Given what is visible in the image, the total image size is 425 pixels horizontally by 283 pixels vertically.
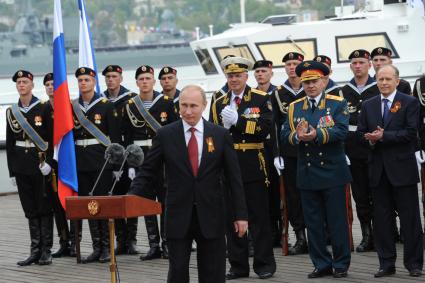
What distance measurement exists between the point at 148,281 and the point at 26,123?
8.39 feet

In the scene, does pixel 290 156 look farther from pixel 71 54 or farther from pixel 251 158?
pixel 71 54

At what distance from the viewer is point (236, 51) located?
24.9 m

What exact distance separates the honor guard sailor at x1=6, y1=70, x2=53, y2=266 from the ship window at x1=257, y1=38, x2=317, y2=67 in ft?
38.2

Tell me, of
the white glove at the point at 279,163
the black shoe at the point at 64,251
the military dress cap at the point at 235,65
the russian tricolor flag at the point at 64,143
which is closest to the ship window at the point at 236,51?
the black shoe at the point at 64,251

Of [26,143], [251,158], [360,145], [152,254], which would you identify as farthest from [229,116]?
[26,143]

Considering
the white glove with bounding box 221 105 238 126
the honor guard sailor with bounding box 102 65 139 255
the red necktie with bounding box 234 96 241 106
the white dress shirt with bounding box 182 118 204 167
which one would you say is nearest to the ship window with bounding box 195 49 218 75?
the honor guard sailor with bounding box 102 65 139 255

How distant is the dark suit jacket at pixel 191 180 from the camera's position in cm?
889

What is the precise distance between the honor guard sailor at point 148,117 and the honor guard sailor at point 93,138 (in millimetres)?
174

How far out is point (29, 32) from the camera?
2992 inches

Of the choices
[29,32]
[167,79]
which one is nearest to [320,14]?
[29,32]

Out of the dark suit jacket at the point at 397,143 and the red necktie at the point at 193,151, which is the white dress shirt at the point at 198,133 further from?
the dark suit jacket at the point at 397,143

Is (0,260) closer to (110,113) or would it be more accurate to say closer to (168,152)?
(110,113)

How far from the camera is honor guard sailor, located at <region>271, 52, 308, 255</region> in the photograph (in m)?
12.8

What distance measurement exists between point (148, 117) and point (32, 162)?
126 centimetres
